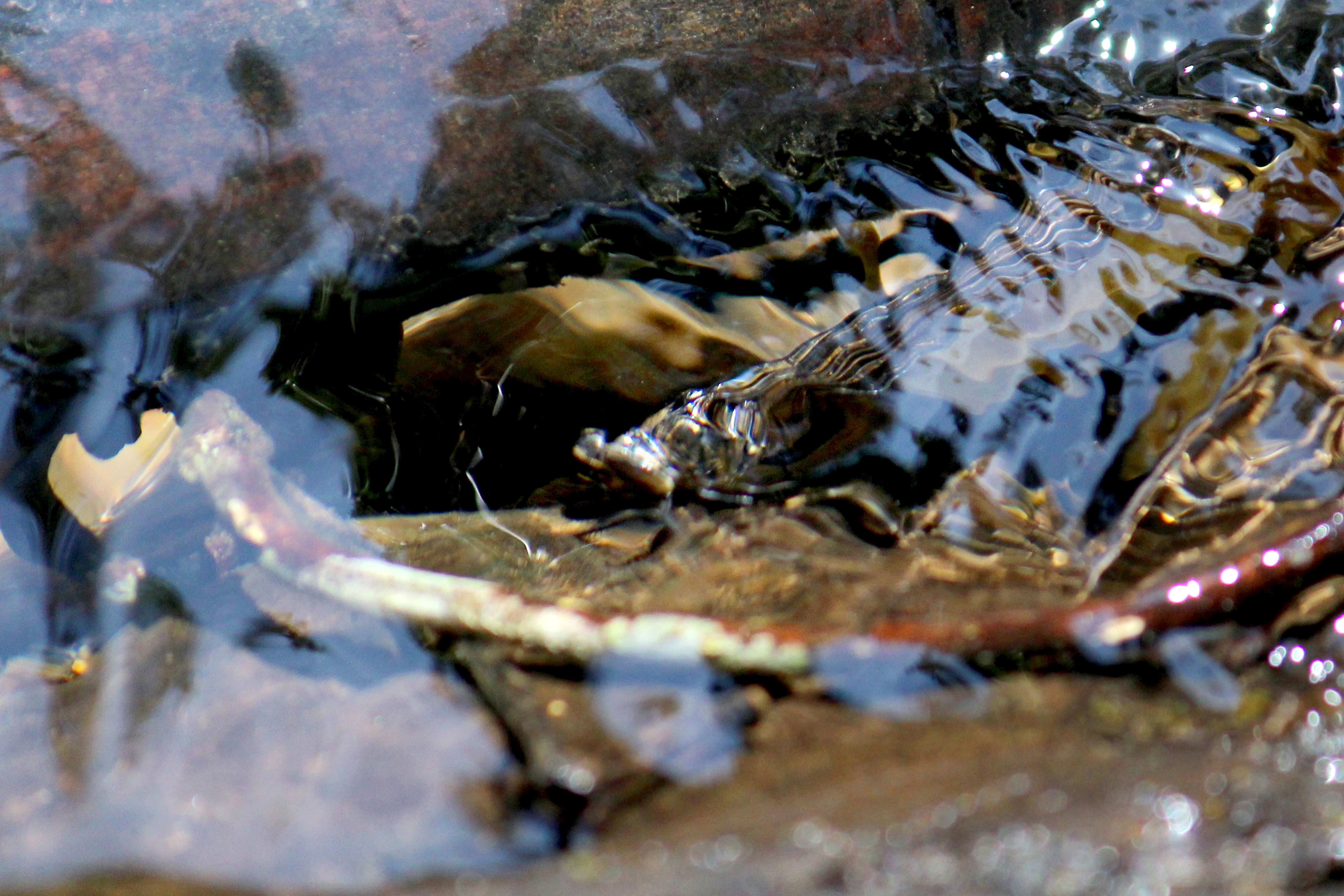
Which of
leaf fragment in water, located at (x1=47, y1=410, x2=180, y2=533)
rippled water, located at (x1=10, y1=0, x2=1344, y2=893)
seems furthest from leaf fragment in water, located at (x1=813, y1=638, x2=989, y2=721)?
leaf fragment in water, located at (x1=47, y1=410, x2=180, y2=533)

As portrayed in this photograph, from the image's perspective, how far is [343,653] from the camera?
167cm

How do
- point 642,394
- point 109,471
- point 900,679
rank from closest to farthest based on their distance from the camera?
point 900,679 → point 109,471 → point 642,394

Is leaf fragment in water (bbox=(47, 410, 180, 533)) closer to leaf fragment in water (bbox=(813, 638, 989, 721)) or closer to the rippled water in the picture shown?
the rippled water

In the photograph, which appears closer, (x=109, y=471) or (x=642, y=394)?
(x=109, y=471)

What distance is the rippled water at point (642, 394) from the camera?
1.29 m

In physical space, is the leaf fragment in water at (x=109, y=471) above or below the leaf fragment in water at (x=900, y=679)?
below

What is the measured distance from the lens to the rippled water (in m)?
1.29

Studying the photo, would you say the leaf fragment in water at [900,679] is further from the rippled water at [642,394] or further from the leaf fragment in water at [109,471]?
the leaf fragment in water at [109,471]

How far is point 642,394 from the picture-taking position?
87.1 inches

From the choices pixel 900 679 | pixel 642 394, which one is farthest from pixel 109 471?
pixel 900 679

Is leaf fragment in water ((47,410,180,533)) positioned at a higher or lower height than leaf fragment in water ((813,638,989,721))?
lower

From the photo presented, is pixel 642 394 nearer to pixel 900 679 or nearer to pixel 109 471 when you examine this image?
pixel 900 679

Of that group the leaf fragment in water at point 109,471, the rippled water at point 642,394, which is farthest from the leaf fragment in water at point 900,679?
the leaf fragment in water at point 109,471

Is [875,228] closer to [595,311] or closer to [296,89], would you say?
[595,311]
